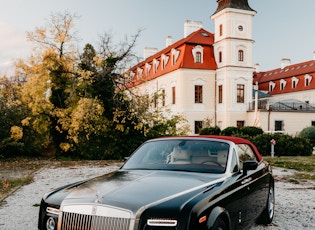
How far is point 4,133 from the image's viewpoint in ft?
67.7

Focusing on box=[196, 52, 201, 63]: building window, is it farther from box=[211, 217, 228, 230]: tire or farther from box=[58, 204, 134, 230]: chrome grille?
box=[58, 204, 134, 230]: chrome grille

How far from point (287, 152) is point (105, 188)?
22.0 metres

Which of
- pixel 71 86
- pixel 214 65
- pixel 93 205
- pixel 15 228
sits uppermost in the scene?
pixel 214 65

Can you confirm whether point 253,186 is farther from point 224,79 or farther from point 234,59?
point 234,59

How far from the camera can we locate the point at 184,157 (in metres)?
5.62

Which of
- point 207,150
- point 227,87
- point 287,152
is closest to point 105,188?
point 207,150

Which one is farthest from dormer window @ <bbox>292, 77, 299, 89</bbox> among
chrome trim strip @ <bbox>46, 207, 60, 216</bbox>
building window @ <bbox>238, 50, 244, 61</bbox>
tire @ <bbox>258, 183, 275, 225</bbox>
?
chrome trim strip @ <bbox>46, 207, 60, 216</bbox>

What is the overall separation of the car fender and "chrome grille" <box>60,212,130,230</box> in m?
0.93

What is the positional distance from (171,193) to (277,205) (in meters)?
5.47

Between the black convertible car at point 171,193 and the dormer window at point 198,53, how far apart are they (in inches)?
1577

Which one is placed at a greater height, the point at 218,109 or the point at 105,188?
the point at 218,109

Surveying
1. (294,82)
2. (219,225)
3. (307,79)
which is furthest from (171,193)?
(294,82)

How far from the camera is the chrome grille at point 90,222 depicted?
380cm

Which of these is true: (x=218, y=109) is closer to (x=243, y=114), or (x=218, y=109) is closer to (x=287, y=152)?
(x=243, y=114)
